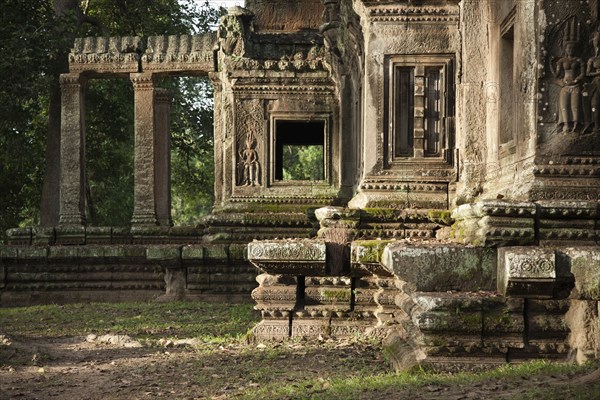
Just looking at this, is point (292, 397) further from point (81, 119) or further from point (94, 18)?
point (94, 18)

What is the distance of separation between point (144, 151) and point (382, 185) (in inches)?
302

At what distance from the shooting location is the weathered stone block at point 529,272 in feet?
20.9

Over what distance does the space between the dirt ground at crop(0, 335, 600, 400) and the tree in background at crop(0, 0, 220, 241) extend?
453 inches

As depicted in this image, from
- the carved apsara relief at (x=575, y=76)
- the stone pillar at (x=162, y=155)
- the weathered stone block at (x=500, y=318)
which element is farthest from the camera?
the stone pillar at (x=162, y=155)

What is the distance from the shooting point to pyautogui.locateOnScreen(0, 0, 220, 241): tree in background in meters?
20.2

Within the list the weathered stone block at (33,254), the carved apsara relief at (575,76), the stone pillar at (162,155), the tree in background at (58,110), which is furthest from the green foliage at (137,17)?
the carved apsara relief at (575,76)

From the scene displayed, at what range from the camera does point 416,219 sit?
32.1ft

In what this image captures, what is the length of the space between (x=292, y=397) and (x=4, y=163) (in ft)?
61.7

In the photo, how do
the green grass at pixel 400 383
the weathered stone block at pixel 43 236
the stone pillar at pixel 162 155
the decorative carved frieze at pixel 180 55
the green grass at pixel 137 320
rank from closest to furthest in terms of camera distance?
1. the green grass at pixel 400 383
2. the green grass at pixel 137 320
3. the weathered stone block at pixel 43 236
4. the decorative carved frieze at pixel 180 55
5. the stone pillar at pixel 162 155

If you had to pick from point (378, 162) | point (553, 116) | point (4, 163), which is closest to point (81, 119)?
point (4, 163)

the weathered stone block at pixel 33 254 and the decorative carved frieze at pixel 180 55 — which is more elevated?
the decorative carved frieze at pixel 180 55

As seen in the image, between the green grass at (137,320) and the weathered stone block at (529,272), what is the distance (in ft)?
12.5

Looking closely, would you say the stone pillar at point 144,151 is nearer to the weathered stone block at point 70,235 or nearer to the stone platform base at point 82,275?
the weathered stone block at point 70,235

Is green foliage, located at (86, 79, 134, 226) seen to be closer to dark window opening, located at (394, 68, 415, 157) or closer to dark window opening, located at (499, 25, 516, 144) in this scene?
dark window opening, located at (394, 68, 415, 157)
